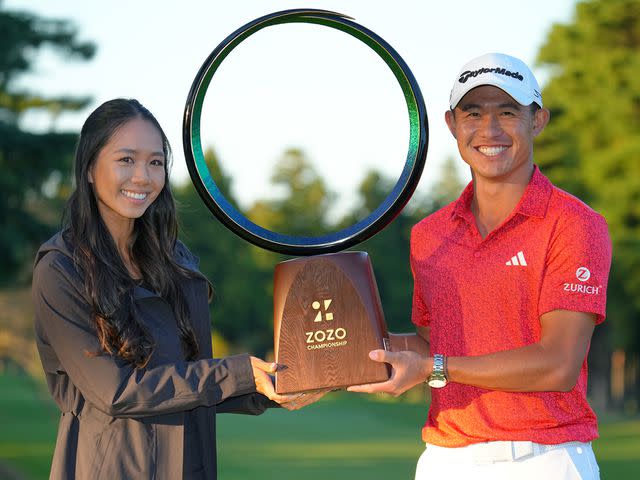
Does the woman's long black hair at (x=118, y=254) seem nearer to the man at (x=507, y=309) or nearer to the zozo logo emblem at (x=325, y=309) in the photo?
the zozo logo emblem at (x=325, y=309)

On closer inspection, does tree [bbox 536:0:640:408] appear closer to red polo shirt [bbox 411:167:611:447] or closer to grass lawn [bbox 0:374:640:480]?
grass lawn [bbox 0:374:640:480]

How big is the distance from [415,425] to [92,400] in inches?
1122

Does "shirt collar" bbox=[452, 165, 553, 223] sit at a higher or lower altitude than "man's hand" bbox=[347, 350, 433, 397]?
higher

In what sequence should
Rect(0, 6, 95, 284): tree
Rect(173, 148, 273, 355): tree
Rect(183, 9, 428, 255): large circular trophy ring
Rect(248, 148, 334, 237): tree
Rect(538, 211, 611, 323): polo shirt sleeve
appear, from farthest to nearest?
Rect(173, 148, 273, 355): tree → Rect(248, 148, 334, 237): tree → Rect(0, 6, 95, 284): tree → Rect(183, 9, 428, 255): large circular trophy ring → Rect(538, 211, 611, 323): polo shirt sleeve

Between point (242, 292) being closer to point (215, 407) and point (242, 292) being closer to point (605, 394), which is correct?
point (605, 394)

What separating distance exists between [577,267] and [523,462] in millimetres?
689

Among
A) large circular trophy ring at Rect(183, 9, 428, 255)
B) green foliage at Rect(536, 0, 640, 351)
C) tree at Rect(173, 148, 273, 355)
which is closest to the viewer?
large circular trophy ring at Rect(183, 9, 428, 255)

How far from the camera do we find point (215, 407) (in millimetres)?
4172

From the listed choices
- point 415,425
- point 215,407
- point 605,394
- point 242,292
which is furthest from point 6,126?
point 242,292

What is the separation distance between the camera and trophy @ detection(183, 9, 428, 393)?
3877 mm

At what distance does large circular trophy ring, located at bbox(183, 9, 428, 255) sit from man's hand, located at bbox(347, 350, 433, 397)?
577 mm

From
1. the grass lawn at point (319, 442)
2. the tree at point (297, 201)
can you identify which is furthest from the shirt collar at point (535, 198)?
the tree at point (297, 201)

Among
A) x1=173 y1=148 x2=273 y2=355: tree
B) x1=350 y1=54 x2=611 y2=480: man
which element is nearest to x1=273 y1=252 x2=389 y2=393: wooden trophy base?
x1=350 y1=54 x2=611 y2=480: man

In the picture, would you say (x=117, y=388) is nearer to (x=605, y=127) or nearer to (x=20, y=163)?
(x=20, y=163)
